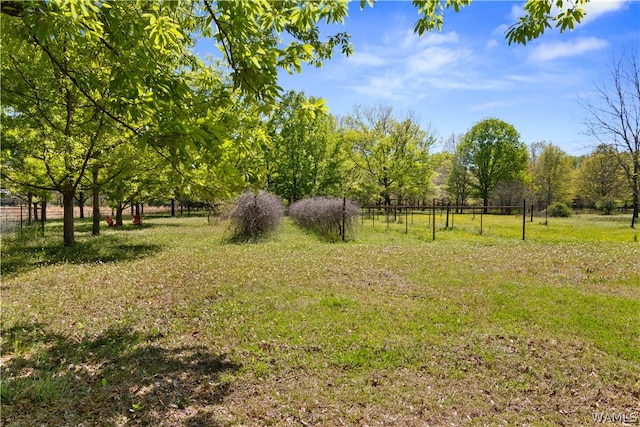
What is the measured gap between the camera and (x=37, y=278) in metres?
7.58

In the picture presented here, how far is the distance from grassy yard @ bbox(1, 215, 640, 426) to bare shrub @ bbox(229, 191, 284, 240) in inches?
202

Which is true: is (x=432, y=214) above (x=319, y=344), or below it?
above

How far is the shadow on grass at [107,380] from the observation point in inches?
120

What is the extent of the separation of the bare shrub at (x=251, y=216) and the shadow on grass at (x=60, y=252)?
9.48 feet

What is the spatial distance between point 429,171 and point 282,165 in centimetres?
1302

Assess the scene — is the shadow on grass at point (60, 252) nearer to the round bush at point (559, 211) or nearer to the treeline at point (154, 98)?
the treeline at point (154, 98)

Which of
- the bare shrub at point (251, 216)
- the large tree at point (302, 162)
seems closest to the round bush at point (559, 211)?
the large tree at point (302, 162)

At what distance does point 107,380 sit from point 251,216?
33.4 feet

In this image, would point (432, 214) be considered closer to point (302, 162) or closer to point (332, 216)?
point (302, 162)

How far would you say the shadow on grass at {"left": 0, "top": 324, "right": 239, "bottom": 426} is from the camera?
120 inches

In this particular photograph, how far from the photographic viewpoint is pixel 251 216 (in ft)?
44.9

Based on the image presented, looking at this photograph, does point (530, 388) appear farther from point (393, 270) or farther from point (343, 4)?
point (393, 270)

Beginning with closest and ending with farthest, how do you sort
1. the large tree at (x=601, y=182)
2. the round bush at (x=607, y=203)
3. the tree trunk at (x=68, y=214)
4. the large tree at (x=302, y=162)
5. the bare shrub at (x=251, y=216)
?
the tree trunk at (x=68, y=214) < the bare shrub at (x=251, y=216) < the large tree at (x=302, y=162) < the round bush at (x=607, y=203) < the large tree at (x=601, y=182)

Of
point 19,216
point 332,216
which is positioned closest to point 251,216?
point 332,216
